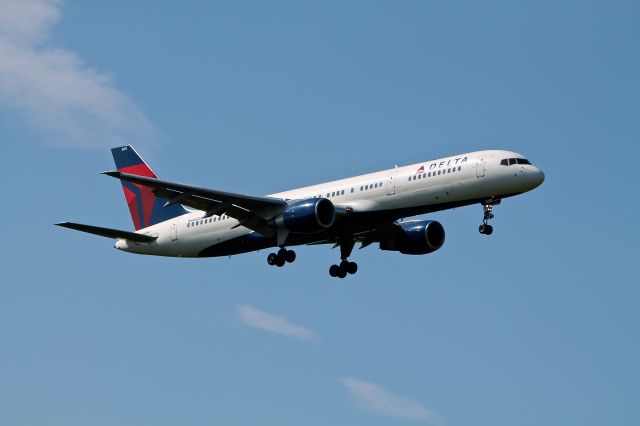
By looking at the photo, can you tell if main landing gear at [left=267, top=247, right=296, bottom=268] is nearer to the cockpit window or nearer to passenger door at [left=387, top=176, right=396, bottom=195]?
passenger door at [left=387, top=176, right=396, bottom=195]

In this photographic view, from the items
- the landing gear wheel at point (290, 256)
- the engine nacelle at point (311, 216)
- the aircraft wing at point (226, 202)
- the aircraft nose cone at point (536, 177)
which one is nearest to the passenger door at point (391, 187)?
the engine nacelle at point (311, 216)

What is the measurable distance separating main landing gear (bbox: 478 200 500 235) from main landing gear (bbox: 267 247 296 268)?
9752 mm

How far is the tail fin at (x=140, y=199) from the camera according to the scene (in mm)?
58022

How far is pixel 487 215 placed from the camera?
46344 mm

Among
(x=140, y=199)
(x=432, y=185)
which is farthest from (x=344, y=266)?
(x=140, y=199)

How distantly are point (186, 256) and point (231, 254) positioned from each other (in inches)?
112

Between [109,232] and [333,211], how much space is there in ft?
40.5

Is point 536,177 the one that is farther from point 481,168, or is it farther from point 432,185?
point 432,185

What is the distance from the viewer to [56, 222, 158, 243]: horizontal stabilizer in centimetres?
5093

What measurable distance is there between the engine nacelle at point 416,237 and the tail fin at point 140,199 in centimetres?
1116

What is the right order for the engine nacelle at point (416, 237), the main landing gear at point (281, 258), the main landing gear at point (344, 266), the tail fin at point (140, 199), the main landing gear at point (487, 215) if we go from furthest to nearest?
the tail fin at point (140, 199) → the main landing gear at point (344, 266) → the engine nacelle at point (416, 237) → the main landing gear at point (281, 258) → the main landing gear at point (487, 215)

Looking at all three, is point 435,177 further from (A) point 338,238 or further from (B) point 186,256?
(B) point 186,256

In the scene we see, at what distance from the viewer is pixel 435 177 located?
154 feet

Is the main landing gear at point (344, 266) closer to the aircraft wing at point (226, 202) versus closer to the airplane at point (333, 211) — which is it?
the airplane at point (333, 211)
